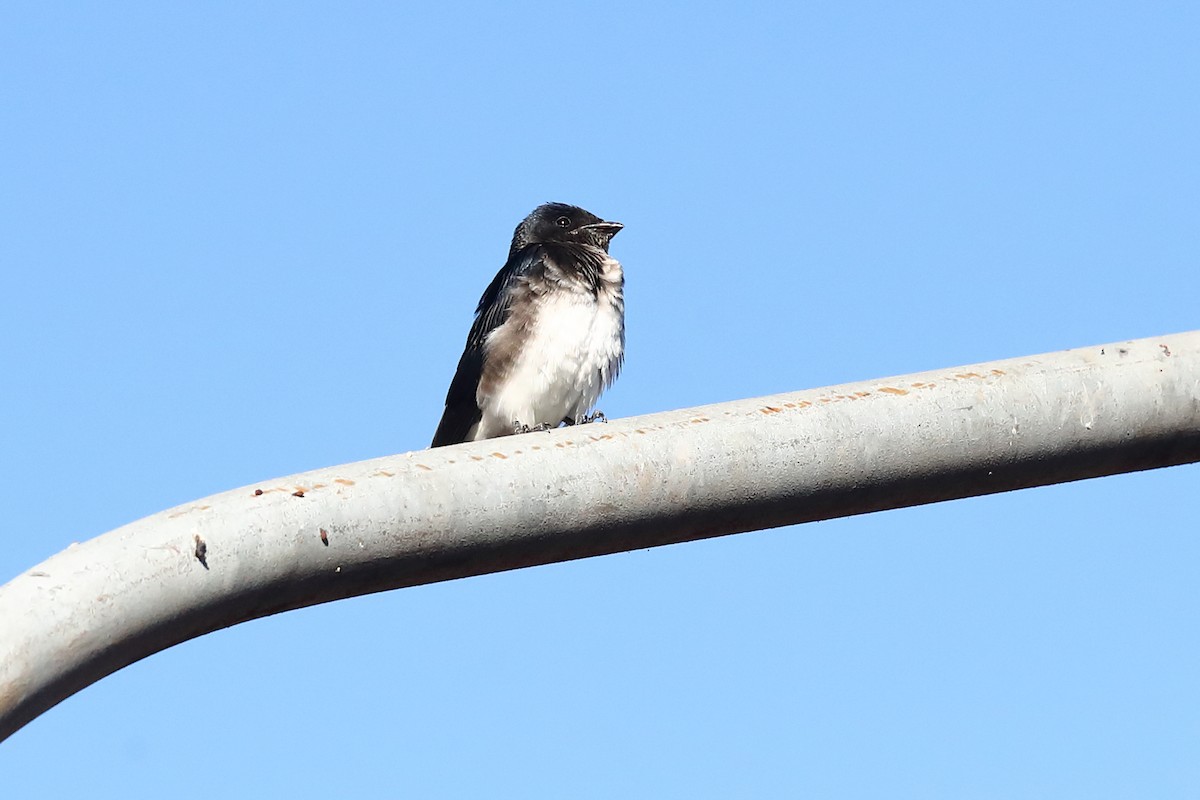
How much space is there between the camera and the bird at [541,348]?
30.1ft

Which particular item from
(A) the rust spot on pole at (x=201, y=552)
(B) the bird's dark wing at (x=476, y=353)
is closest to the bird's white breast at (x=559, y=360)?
(B) the bird's dark wing at (x=476, y=353)

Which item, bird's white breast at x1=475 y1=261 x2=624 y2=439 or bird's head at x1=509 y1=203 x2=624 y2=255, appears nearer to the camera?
bird's white breast at x1=475 y1=261 x2=624 y2=439

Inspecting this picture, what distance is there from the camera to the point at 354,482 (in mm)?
3207

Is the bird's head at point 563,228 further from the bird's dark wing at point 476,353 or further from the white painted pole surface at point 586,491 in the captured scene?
the white painted pole surface at point 586,491

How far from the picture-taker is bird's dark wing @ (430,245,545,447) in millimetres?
9477

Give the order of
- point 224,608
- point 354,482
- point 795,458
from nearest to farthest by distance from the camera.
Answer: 1. point 224,608
2. point 354,482
3. point 795,458

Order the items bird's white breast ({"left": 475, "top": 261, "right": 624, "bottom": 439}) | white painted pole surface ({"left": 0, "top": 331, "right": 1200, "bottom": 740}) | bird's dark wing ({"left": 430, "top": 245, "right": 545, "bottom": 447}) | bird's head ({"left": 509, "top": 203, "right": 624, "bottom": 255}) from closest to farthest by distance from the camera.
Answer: white painted pole surface ({"left": 0, "top": 331, "right": 1200, "bottom": 740}) → bird's white breast ({"left": 475, "top": 261, "right": 624, "bottom": 439}) → bird's dark wing ({"left": 430, "top": 245, "right": 545, "bottom": 447}) → bird's head ({"left": 509, "top": 203, "right": 624, "bottom": 255})

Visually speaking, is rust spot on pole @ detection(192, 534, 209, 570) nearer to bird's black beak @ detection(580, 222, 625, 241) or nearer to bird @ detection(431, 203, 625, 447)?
bird @ detection(431, 203, 625, 447)

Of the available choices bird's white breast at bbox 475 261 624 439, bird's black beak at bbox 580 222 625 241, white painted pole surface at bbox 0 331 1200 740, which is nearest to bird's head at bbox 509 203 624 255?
bird's black beak at bbox 580 222 625 241

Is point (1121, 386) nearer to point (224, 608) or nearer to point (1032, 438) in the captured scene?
point (1032, 438)

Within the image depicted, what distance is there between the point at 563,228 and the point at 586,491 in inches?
277

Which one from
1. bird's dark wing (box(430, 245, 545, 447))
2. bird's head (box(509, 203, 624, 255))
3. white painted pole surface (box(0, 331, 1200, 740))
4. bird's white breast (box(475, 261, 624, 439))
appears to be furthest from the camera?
bird's head (box(509, 203, 624, 255))

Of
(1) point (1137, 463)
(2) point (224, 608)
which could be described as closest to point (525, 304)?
(1) point (1137, 463)

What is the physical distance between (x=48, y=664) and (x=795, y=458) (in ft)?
4.67
